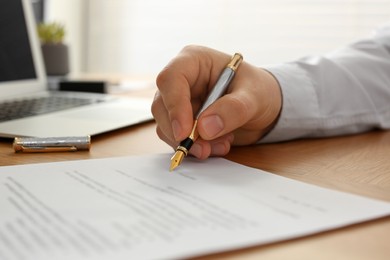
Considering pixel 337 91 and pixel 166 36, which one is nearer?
pixel 337 91

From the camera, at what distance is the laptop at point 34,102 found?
2.16 feet

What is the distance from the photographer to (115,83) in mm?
1342

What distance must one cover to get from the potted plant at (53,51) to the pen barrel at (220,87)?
3.01ft

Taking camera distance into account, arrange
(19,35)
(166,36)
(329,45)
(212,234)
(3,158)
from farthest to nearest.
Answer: (166,36)
(329,45)
(19,35)
(3,158)
(212,234)

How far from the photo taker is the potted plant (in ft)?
4.57

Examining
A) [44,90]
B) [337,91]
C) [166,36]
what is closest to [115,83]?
[44,90]

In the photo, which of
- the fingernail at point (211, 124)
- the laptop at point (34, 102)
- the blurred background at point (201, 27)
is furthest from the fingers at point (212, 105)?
the blurred background at point (201, 27)

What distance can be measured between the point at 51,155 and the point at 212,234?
30cm

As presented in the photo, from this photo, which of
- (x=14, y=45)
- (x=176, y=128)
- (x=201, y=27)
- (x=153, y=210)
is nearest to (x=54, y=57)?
(x=14, y=45)

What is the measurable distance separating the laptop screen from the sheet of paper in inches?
23.4

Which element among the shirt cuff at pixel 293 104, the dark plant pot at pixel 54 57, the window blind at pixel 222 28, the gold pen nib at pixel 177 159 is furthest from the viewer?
the window blind at pixel 222 28

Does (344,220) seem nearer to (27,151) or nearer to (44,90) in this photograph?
(27,151)

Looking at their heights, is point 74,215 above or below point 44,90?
above

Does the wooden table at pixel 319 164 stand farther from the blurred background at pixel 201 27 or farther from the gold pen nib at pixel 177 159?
the blurred background at pixel 201 27
